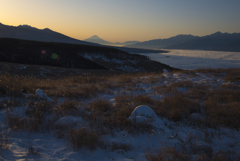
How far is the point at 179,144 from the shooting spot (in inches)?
110

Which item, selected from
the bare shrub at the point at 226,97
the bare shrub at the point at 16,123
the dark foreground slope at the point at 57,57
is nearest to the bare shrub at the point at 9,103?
the bare shrub at the point at 16,123

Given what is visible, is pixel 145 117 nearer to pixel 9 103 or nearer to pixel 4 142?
pixel 4 142

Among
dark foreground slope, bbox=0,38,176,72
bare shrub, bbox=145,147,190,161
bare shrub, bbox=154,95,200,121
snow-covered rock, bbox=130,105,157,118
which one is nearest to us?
bare shrub, bbox=145,147,190,161

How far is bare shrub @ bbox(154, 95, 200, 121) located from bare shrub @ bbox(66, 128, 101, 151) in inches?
78.3

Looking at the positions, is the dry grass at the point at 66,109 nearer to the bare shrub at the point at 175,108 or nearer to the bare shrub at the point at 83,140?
the bare shrub at the point at 83,140

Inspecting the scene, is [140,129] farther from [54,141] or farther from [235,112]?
[235,112]

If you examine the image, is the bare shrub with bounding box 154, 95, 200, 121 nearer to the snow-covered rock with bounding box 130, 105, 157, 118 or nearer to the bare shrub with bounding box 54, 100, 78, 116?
the snow-covered rock with bounding box 130, 105, 157, 118

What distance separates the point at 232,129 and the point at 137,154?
2293 mm

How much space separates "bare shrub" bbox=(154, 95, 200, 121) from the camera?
379cm

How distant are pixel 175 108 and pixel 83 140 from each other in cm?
259

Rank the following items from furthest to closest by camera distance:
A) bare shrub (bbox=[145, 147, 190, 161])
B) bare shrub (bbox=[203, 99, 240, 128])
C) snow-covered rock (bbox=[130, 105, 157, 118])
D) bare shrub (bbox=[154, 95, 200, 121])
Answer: bare shrub (bbox=[154, 95, 200, 121]) → snow-covered rock (bbox=[130, 105, 157, 118]) → bare shrub (bbox=[203, 99, 240, 128]) → bare shrub (bbox=[145, 147, 190, 161])

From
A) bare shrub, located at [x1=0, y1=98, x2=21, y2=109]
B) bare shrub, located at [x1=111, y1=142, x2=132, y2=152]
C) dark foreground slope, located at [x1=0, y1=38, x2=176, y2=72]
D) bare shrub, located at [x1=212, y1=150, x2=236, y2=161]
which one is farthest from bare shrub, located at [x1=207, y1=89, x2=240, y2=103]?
dark foreground slope, located at [x1=0, y1=38, x2=176, y2=72]

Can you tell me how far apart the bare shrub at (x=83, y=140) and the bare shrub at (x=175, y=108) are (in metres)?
1.99

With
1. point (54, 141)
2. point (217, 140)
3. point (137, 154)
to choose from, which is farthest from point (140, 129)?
point (54, 141)
